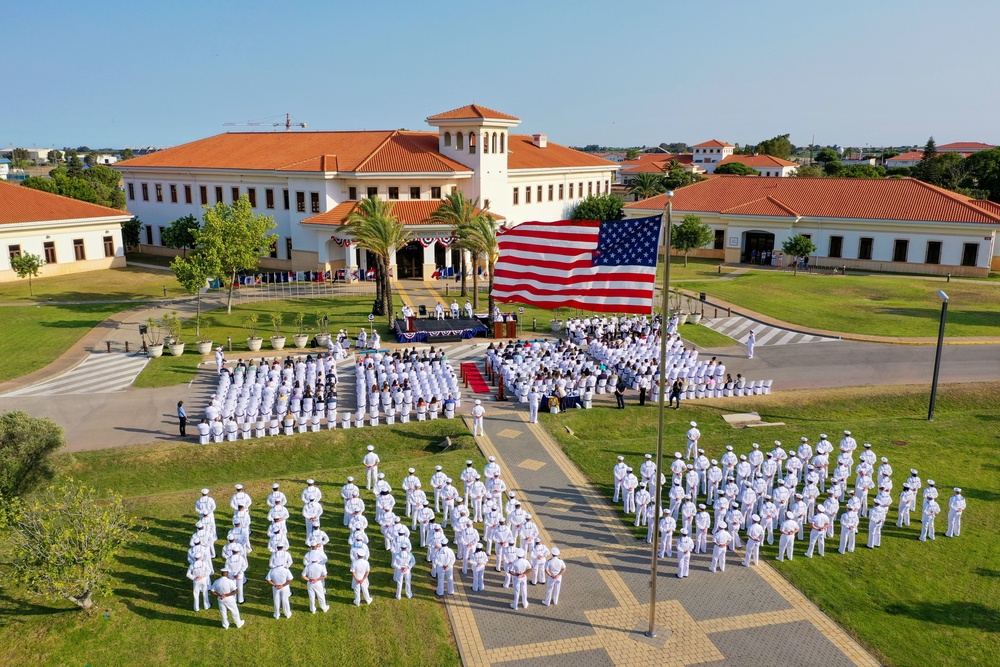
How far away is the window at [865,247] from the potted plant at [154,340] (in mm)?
53188

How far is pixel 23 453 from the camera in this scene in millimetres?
17969

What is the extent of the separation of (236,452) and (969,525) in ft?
72.0

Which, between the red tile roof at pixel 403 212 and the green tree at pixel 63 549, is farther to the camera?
the red tile roof at pixel 403 212

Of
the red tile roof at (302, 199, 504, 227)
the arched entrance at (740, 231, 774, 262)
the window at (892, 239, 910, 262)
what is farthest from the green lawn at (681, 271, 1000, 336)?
the red tile roof at (302, 199, 504, 227)

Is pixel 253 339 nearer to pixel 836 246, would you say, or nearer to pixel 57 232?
pixel 57 232

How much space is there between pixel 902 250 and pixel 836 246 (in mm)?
4921

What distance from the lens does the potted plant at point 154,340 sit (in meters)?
35.7

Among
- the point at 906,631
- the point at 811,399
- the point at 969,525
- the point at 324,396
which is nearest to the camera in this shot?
the point at 906,631

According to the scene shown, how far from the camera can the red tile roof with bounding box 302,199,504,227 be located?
54062 millimetres

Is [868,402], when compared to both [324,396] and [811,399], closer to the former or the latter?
[811,399]

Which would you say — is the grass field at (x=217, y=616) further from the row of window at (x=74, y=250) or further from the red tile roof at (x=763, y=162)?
the red tile roof at (x=763, y=162)

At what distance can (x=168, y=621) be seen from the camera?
1566cm

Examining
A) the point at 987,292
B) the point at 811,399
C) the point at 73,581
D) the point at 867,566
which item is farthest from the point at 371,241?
the point at 987,292

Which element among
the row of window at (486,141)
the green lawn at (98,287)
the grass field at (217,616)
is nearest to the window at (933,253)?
the row of window at (486,141)
